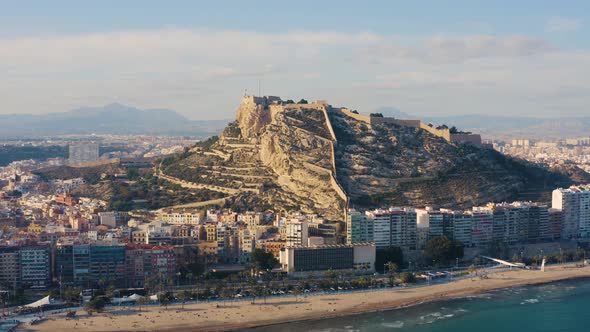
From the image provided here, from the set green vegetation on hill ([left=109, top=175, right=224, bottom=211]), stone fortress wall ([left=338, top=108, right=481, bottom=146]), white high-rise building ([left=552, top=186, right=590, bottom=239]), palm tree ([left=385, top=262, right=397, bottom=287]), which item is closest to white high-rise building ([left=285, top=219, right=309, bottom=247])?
palm tree ([left=385, top=262, right=397, bottom=287])

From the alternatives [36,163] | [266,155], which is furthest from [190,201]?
[36,163]

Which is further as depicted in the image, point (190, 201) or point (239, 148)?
point (239, 148)

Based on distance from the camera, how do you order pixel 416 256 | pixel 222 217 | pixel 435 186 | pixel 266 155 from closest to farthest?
pixel 416 256 → pixel 222 217 → pixel 435 186 → pixel 266 155

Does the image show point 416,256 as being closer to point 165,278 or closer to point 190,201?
point 165,278

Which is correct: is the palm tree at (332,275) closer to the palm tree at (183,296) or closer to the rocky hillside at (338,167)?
the palm tree at (183,296)

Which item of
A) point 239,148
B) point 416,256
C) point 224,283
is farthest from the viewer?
point 239,148
